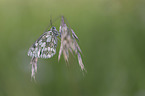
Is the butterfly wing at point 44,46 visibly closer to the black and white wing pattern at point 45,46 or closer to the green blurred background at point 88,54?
the black and white wing pattern at point 45,46

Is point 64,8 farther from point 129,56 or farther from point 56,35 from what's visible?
point 56,35

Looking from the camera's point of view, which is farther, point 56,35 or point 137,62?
point 137,62

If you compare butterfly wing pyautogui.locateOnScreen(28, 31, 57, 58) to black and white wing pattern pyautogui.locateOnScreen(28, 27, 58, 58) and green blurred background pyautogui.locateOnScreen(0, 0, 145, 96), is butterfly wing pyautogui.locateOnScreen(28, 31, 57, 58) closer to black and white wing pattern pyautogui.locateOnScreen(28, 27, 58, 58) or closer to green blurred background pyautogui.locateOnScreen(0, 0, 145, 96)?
black and white wing pattern pyautogui.locateOnScreen(28, 27, 58, 58)

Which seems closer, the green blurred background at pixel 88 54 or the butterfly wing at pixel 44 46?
the butterfly wing at pixel 44 46

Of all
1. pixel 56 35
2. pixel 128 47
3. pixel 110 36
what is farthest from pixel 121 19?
pixel 56 35

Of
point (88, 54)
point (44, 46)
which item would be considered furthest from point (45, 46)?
point (88, 54)

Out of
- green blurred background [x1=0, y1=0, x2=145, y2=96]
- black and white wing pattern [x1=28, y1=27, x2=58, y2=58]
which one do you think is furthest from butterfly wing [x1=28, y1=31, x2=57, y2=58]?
green blurred background [x1=0, y1=0, x2=145, y2=96]

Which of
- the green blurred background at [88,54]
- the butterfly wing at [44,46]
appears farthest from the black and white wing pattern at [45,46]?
the green blurred background at [88,54]
